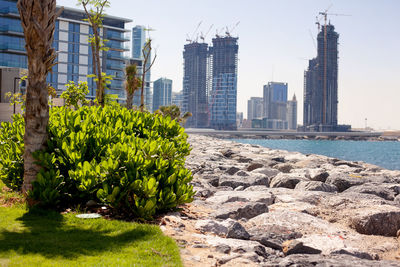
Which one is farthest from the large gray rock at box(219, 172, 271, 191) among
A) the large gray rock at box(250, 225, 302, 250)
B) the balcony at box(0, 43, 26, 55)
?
the balcony at box(0, 43, 26, 55)

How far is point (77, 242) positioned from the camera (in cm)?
595

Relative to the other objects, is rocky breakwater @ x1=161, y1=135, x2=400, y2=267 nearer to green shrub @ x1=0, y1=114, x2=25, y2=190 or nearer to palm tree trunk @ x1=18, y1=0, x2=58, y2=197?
palm tree trunk @ x1=18, y1=0, x2=58, y2=197

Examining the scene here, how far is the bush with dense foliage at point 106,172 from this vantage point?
7.32 meters

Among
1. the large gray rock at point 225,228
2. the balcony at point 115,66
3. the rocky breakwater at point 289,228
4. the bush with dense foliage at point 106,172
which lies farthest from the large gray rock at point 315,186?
the balcony at point 115,66

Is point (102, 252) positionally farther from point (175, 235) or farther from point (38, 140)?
point (38, 140)

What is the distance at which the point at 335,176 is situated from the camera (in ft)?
44.8

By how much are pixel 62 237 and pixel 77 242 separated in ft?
1.16

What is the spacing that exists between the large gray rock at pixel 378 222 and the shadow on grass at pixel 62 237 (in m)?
4.14

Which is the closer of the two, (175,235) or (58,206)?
(175,235)

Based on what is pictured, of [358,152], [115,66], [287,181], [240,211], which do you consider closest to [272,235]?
[240,211]

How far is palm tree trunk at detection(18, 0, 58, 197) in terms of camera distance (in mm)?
7824

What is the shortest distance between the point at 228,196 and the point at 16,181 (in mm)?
4806

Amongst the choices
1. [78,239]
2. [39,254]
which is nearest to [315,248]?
[78,239]

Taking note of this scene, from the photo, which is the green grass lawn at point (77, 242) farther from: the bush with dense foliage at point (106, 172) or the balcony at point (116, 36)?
the balcony at point (116, 36)
